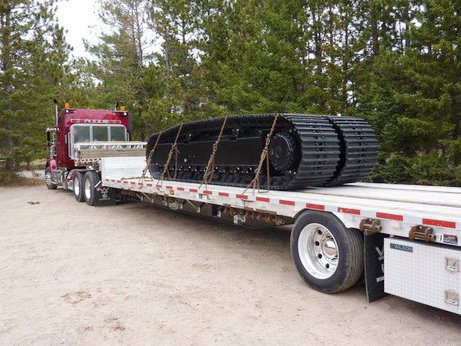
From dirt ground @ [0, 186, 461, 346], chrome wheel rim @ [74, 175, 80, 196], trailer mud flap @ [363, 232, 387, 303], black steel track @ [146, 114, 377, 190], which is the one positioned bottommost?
dirt ground @ [0, 186, 461, 346]

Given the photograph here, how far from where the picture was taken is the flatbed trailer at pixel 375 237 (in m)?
3.29

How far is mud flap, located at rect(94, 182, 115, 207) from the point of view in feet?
34.5

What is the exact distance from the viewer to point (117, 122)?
516 inches

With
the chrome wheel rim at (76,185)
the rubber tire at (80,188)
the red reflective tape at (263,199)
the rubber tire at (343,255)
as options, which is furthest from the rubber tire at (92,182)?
the rubber tire at (343,255)

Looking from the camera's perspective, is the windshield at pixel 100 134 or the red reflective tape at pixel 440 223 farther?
the windshield at pixel 100 134

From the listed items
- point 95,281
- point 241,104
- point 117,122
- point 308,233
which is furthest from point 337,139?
point 241,104

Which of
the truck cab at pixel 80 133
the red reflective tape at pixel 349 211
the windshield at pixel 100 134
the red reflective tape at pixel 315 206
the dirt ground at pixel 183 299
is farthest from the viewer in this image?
the windshield at pixel 100 134

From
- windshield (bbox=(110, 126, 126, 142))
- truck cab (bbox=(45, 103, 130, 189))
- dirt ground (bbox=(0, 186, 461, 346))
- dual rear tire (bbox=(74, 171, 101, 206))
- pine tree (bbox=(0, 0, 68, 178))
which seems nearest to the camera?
dirt ground (bbox=(0, 186, 461, 346))

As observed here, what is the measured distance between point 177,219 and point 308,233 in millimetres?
4697

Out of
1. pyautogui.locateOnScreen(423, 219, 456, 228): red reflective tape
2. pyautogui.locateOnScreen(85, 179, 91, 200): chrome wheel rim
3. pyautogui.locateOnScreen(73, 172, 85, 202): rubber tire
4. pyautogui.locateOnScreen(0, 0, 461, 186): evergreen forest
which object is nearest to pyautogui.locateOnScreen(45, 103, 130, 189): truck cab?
pyautogui.locateOnScreen(73, 172, 85, 202): rubber tire

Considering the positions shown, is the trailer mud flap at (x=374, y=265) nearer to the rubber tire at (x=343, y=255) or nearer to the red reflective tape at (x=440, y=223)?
the rubber tire at (x=343, y=255)

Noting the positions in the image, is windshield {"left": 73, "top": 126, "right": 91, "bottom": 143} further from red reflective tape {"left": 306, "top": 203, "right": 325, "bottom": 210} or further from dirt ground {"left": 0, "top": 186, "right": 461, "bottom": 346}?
red reflective tape {"left": 306, "top": 203, "right": 325, "bottom": 210}

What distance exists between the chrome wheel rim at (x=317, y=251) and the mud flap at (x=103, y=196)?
285 inches

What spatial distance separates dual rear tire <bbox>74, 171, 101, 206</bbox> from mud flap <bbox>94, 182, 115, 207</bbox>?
76mm
